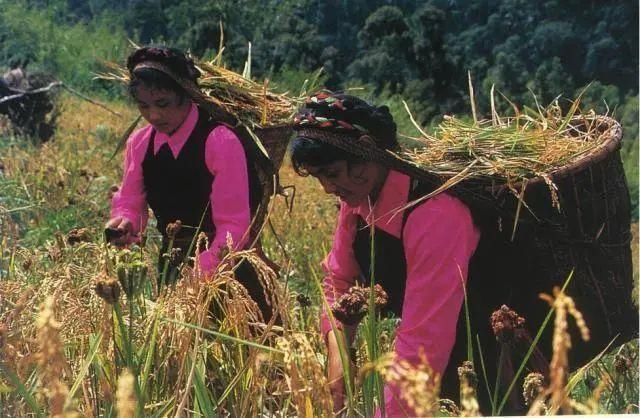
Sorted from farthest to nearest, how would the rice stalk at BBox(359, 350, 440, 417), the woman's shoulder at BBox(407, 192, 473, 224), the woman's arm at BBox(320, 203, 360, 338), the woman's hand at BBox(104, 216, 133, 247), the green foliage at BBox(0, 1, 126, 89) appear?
the green foliage at BBox(0, 1, 126, 89) → the woman's hand at BBox(104, 216, 133, 247) → the woman's arm at BBox(320, 203, 360, 338) → the woman's shoulder at BBox(407, 192, 473, 224) → the rice stalk at BBox(359, 350, 440, 417)

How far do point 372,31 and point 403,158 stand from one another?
1.39 ft

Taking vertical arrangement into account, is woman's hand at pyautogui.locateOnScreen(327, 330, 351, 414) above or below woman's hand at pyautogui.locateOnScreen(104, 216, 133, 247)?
below

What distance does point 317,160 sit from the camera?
1.27m

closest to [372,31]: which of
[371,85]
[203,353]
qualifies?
[371,85]

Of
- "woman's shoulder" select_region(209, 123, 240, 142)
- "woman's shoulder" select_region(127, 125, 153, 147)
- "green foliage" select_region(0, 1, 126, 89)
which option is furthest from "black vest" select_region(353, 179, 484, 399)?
"green foliage" select_region(0, 1, 126, 89)

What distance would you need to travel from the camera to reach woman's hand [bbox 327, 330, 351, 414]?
3.85ft

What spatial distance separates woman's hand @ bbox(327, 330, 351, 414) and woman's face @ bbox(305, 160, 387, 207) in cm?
18

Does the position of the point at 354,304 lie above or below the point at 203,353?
above

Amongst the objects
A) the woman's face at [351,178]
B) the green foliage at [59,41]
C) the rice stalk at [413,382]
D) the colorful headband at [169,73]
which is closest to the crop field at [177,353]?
the rice stalk at [413,382]

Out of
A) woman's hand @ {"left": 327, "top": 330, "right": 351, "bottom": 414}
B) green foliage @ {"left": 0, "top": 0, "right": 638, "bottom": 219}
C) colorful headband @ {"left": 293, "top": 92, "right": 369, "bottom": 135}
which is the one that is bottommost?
woman's hand @ {"left": 327, "top": 330, "right": 351, "bottom": 414}

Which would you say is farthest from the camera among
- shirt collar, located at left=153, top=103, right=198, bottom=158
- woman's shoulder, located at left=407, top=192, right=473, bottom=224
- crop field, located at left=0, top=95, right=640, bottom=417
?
shirt collar, located at left=153, top=103, right=198, bottom=158

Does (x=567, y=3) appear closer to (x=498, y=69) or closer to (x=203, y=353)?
(x=498, y=69)

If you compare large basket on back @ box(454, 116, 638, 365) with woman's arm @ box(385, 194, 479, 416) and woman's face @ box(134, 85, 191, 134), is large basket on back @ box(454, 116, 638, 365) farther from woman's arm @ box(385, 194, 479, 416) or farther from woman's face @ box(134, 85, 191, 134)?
woman's face @ box(134, 85, 191, 134)

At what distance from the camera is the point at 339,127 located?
126cm
